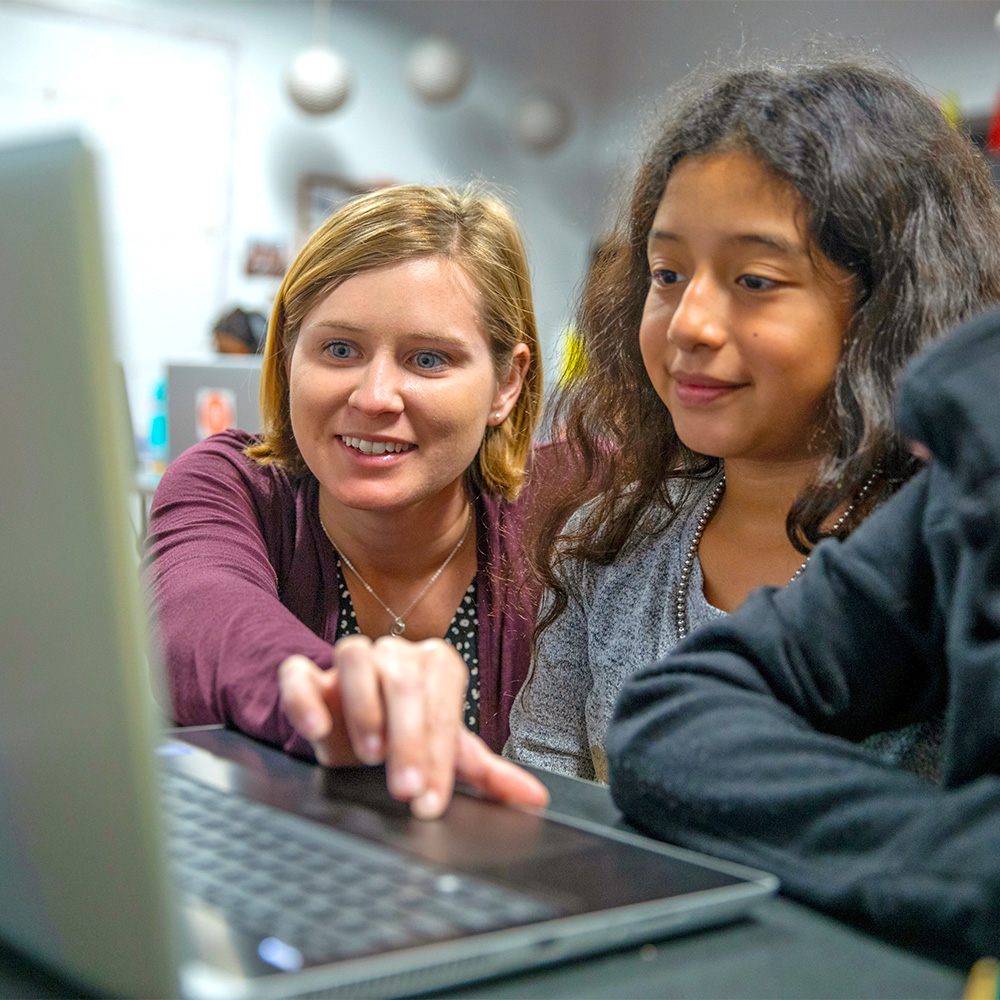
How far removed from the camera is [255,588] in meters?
0.93

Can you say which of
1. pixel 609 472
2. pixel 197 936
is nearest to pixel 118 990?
pixel 197 936

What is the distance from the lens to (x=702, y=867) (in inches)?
19.4

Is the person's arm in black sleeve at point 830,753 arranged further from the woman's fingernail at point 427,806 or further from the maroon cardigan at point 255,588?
the maroon cardigan at point 255,588

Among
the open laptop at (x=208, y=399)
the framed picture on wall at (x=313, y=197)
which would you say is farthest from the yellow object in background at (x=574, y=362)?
the framed picture on wall at (x=313, y=197)

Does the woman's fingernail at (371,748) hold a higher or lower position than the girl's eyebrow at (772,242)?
lower

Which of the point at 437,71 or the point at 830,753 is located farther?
the point at 437,71

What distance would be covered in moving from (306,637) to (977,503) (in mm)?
445

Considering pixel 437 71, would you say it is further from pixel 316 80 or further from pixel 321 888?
pixel 321 888

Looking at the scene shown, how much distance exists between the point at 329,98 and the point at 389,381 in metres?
3.71

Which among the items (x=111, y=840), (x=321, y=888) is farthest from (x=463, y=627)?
(x=111, y=840)

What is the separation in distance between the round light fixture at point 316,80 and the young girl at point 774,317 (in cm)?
388

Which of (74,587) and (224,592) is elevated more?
(74,587)

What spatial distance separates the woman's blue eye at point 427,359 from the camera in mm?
1299

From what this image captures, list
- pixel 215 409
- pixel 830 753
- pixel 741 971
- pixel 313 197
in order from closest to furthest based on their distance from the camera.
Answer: pixel 741 971 < pixel 830 753 < pixel 215 409 < pixel 313 197
